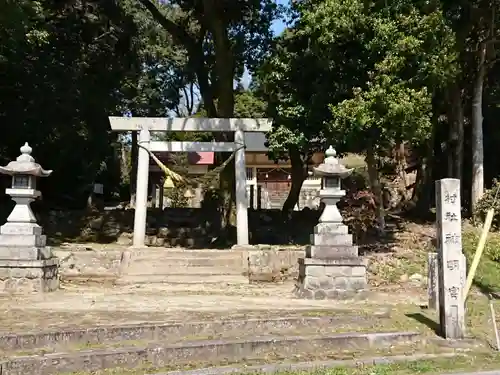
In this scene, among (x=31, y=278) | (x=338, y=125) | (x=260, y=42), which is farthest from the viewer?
(x=260, y=42)

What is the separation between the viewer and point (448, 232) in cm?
668

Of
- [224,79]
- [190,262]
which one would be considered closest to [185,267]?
[190,262]

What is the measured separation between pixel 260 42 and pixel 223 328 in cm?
1155

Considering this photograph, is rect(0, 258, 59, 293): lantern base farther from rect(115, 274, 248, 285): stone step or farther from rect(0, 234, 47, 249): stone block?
rect(115, 274, 248, 285): stone step

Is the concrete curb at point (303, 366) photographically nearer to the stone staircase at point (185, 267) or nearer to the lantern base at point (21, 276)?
the lantern base at point (21, 276)

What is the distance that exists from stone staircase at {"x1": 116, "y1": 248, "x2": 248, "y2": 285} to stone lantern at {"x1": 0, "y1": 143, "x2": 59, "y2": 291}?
191cm

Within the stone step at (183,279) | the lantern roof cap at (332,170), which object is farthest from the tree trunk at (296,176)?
the lantern roof cap at (332,170)

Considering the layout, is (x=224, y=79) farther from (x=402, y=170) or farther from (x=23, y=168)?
(x=402, y=170)

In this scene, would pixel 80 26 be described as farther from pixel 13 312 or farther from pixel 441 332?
pixel 441 332

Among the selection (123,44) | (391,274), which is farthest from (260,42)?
(391,274)

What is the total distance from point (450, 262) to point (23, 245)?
7.15 m

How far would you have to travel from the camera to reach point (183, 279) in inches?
452

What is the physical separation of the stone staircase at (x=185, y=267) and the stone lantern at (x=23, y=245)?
1.91 metres

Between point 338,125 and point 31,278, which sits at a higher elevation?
point 338,125
